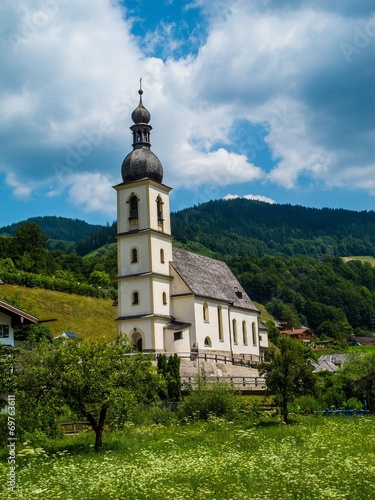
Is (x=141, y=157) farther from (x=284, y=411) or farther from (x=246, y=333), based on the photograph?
(x=284, y=411)

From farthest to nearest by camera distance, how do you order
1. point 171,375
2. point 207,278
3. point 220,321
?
point 207,278 → point 220,321 → point 171,375

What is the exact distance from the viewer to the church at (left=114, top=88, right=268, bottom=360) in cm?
4847

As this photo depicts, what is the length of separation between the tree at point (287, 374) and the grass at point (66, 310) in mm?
43292

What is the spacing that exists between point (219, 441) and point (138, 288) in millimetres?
28896

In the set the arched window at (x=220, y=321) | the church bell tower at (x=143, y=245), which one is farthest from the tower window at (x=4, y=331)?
the arched window at (x=220, y=321)

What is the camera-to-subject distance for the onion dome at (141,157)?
169 feet

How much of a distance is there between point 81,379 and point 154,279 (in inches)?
1070

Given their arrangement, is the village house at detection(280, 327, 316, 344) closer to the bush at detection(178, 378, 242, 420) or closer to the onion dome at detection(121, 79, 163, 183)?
the onion dome at detection(121, 79, 163, 183)

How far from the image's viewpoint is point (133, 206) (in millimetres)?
51469

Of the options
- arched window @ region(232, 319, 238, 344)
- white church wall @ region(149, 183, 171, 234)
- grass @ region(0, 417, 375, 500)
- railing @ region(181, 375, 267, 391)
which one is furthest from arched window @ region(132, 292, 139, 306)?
grass @ region(0, 417, 375, 500)

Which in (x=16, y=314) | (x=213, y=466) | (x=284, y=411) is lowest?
(x=213, y=466)

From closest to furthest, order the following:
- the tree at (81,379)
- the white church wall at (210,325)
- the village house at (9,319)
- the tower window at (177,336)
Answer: the tree at (81,379) → the village house at (9,319) → the tower window at (177,336) → the white church wall at (210,325)

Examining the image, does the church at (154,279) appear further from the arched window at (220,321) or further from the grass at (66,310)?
the grass at (66,310)

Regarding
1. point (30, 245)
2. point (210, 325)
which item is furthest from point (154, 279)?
point (30, 245)
